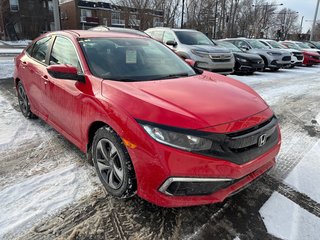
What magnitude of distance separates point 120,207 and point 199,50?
7631 mm

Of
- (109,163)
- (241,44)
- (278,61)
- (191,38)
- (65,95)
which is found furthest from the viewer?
(241,44)

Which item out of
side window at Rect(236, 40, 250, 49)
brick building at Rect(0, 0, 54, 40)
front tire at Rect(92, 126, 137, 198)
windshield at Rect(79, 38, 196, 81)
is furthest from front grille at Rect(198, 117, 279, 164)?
brick building at Rect(0, 0, 54, 40)

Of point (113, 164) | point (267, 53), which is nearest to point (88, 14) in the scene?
point (267, 53)

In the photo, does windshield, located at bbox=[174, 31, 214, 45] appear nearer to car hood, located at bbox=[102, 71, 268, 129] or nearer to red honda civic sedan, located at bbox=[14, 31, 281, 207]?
red honda civic sedan, located at bbox=[14, 31, 281, 207]

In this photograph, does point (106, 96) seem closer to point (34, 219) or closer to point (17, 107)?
point (34, 219)

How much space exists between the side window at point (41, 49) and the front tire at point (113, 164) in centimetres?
190

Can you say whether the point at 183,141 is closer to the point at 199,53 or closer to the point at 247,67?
the point at 199,53

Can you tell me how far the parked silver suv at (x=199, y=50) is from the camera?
30.5 ft

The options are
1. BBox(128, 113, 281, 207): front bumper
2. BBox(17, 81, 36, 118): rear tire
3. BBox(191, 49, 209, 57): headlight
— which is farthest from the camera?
BBox(191, 49, 209, 57): headlight

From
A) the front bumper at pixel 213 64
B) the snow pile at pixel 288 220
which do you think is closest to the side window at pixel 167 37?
the front bumper at pixel 213 64

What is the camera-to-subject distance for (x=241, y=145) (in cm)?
232

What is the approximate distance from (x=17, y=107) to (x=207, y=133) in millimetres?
4804

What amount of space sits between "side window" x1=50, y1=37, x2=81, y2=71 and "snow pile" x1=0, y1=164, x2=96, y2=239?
1.23 metres

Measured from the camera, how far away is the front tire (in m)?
2.46
